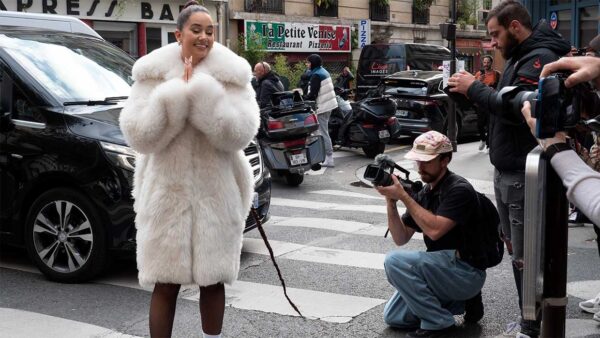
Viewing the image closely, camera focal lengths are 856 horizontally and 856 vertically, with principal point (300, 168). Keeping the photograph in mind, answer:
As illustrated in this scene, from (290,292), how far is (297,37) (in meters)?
23.3

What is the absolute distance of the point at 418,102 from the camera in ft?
54.7

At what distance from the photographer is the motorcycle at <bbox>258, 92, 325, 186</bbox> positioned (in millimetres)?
11273

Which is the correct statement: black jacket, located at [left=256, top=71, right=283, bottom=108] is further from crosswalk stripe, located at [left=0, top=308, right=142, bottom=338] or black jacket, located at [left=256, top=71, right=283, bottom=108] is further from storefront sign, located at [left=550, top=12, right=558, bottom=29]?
crosswalk stripe, located at [left=0, top=308, right=142, bottom=338]

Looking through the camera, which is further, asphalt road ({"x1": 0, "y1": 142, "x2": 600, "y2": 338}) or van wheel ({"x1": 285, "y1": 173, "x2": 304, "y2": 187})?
van wheel ({"x1": 285, "y1": 173, "x2": 304, "y2": 187})

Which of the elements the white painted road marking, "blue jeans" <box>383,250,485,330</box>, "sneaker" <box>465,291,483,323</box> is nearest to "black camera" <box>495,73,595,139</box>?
"blue jeans" <box>383,250,485,330</box>

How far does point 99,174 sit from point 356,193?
5704 mm

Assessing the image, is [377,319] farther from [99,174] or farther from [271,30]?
[271,30]

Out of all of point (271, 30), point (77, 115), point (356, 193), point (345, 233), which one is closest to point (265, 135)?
point (356, 193)

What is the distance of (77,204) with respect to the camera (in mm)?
6332

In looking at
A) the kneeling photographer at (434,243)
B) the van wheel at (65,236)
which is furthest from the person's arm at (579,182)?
the van wheel at (65,236)

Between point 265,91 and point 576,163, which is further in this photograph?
point 265,91

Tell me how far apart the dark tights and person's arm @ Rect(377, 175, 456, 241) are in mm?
1297

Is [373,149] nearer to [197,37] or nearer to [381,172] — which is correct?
[381,172]

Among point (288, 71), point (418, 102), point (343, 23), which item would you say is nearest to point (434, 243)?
point (418, 102)
